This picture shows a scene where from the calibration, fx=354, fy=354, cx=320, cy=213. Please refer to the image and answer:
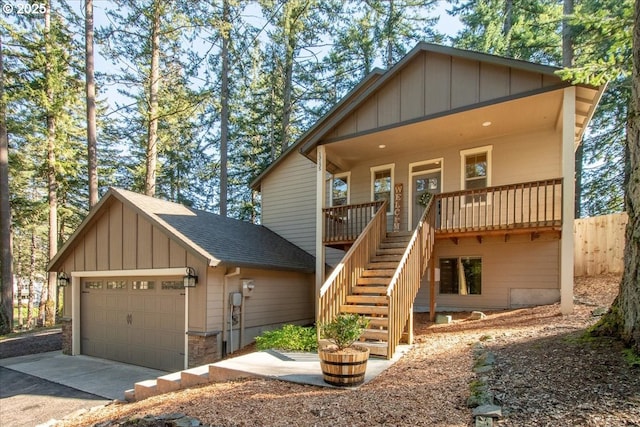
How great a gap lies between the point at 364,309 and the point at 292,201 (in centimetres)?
721

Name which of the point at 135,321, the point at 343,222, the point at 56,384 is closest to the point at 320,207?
the point at 343,222

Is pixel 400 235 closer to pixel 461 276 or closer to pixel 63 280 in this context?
pixel 461 276

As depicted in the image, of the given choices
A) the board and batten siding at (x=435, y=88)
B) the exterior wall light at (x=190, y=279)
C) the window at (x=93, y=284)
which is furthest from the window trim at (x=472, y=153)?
the window at (x=93, y=284)

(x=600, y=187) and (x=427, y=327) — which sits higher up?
(x=600, y=187)

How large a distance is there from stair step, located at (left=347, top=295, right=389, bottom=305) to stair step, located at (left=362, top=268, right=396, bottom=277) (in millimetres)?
732

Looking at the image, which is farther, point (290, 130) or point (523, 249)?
point (290, 130)

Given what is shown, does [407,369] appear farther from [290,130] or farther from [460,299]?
[290,130]

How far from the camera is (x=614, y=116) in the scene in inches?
616

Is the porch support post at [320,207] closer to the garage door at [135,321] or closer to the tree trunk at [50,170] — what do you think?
the garage door at [135,321]

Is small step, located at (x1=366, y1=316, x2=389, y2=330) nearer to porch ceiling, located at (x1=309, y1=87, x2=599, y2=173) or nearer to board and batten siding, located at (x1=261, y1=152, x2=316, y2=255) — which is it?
porch ceiling, located at (x1=309, y1=87, x2=599, y2=173)

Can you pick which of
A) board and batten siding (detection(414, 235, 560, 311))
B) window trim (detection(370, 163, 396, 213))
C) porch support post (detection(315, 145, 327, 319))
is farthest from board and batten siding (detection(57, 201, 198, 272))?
board and batten siding (detection(414, 235, 560, 311))

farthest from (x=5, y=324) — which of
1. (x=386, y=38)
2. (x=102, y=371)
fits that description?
(x=386, y=38)

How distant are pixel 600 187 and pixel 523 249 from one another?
418 inches

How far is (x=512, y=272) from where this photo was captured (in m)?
9.40
